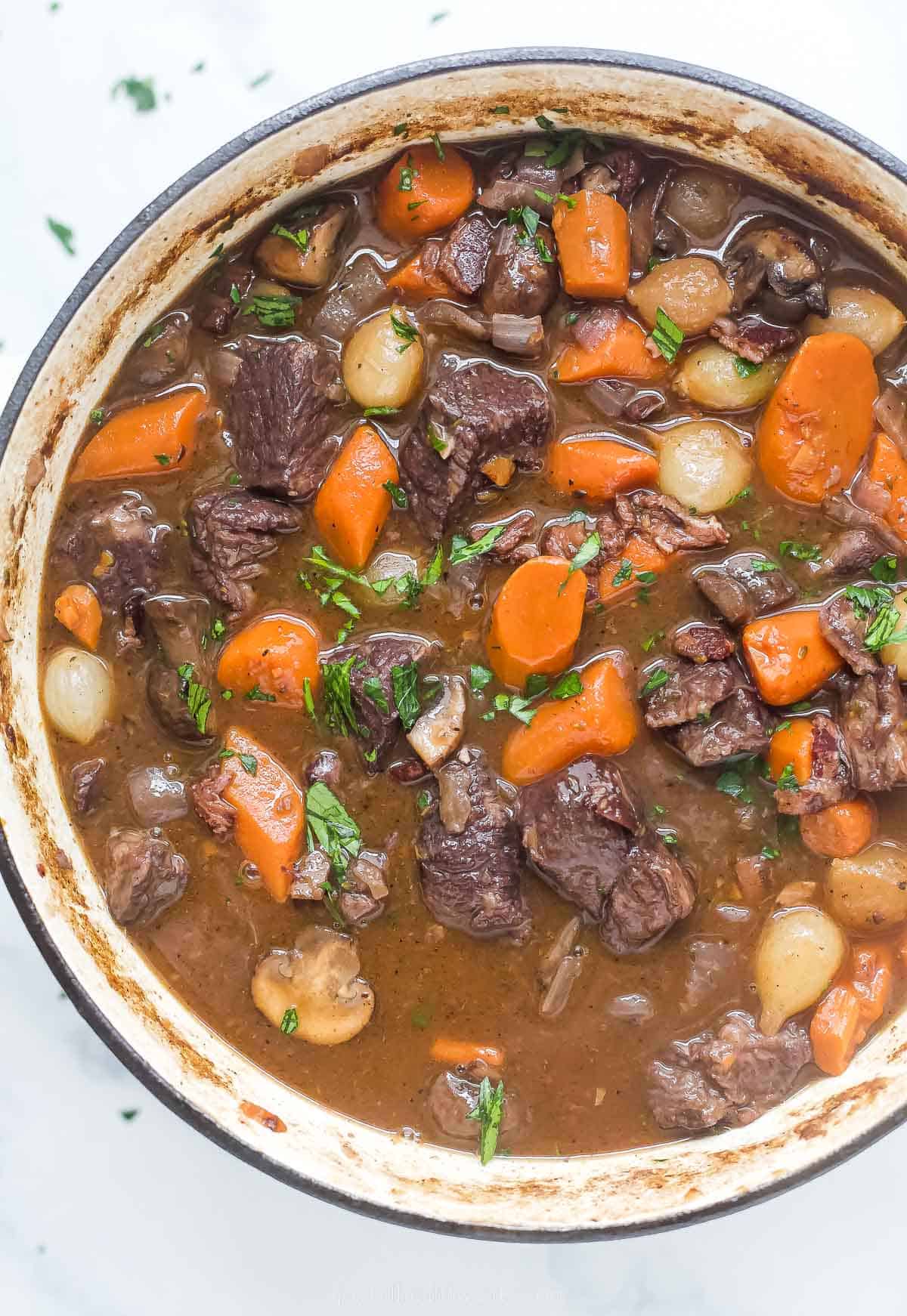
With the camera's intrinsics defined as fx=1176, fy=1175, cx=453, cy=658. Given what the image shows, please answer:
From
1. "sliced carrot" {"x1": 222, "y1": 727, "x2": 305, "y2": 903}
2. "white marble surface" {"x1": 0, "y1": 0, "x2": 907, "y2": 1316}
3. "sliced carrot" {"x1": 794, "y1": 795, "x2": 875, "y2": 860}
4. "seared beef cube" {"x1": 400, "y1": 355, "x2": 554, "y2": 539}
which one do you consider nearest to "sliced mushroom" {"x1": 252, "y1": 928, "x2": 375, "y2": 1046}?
"sliced carrot" {"x1": 222, "y1": 727, "x2": 305, "y2": 903}

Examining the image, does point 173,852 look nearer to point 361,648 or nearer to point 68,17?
point 361,648

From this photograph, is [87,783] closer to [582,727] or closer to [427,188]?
[582,727]

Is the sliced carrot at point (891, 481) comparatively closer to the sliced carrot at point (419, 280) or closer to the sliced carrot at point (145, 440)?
the sliced carrot at point (419, 280)

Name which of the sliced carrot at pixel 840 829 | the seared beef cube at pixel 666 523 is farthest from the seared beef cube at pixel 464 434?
the sliced carrot at pixel 840 829

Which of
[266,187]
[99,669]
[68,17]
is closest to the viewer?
[266,187]

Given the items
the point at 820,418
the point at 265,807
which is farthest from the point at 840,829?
the point at 265,807

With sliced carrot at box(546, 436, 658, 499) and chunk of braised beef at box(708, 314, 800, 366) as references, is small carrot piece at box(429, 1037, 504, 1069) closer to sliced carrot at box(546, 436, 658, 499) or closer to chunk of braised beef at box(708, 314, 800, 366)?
sliced carrot at box(546, 436, 658, 499)

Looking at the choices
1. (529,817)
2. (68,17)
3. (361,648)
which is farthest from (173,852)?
(68,17)
